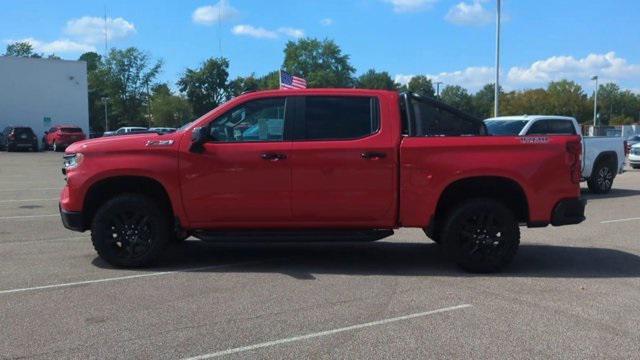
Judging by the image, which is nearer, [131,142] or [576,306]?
[576,306]

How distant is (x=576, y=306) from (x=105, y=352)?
4.13 metres

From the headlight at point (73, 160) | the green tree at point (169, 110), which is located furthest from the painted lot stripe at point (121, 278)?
the green tree at point (169, 110)

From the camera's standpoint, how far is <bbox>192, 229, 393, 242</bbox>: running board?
270 inches

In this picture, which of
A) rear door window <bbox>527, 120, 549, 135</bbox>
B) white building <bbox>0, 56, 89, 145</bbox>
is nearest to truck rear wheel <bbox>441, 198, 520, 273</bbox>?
rear door window <bbox>527, 120, 549, 135</bbox>

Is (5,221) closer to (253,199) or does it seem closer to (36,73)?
(253,199)

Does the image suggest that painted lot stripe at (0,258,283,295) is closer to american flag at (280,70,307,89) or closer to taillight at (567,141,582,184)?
taillight at (567,141,582,184)

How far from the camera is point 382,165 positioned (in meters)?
6.79

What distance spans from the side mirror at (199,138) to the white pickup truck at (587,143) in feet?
30.6

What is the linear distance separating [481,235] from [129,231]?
401 cm

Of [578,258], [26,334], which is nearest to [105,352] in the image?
[26,334]

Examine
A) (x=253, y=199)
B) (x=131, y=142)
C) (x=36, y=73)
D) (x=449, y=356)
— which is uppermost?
(x=36, y=73)

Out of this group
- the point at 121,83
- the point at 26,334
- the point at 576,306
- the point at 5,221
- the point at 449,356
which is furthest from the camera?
the point at 121,83

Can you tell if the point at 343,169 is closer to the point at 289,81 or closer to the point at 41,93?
the point at 289,81

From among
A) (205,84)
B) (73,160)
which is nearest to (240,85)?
(205,84)
